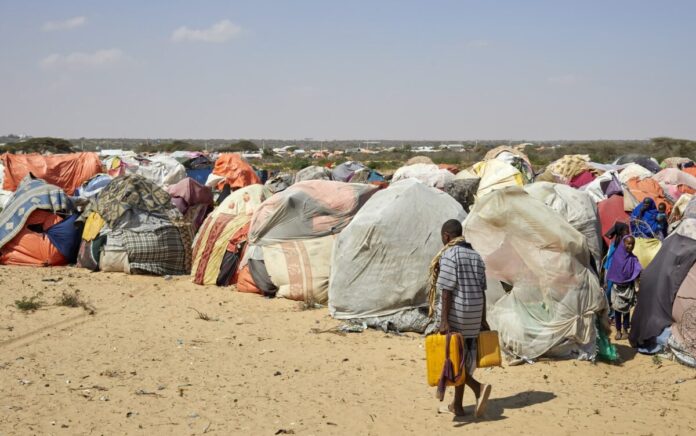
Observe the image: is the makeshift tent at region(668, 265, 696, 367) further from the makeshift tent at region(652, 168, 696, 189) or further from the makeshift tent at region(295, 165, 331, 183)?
the makeshift tent at region(295, 165, 331, 183)

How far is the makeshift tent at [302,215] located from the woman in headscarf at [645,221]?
373 centimetres

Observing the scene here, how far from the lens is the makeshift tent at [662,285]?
697 centimetres

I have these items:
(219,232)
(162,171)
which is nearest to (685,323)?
(219,232)

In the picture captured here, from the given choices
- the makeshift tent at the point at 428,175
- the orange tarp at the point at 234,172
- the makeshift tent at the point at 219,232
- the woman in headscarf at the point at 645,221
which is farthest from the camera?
the orange tarp at the point at 234,172

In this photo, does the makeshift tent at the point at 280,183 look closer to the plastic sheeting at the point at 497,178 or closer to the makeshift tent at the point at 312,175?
the makeshift tent at the point at 312,175

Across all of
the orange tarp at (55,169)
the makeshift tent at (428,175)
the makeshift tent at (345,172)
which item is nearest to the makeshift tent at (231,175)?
the makeshift tent at (345,172)

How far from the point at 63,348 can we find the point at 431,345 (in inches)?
158

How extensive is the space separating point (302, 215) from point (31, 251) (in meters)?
4.86

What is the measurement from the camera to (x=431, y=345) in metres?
5.03

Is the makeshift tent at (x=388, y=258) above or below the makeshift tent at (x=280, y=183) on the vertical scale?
below

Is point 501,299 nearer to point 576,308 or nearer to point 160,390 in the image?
point 576,308

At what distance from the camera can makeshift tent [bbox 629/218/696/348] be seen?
274 inches

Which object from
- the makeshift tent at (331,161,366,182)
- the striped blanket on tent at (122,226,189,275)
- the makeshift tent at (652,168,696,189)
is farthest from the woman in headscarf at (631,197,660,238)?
the makeshift tent at (331,161,366,182)

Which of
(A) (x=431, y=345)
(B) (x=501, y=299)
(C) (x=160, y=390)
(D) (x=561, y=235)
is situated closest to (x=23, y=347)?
(C) (x=160, y=390)
